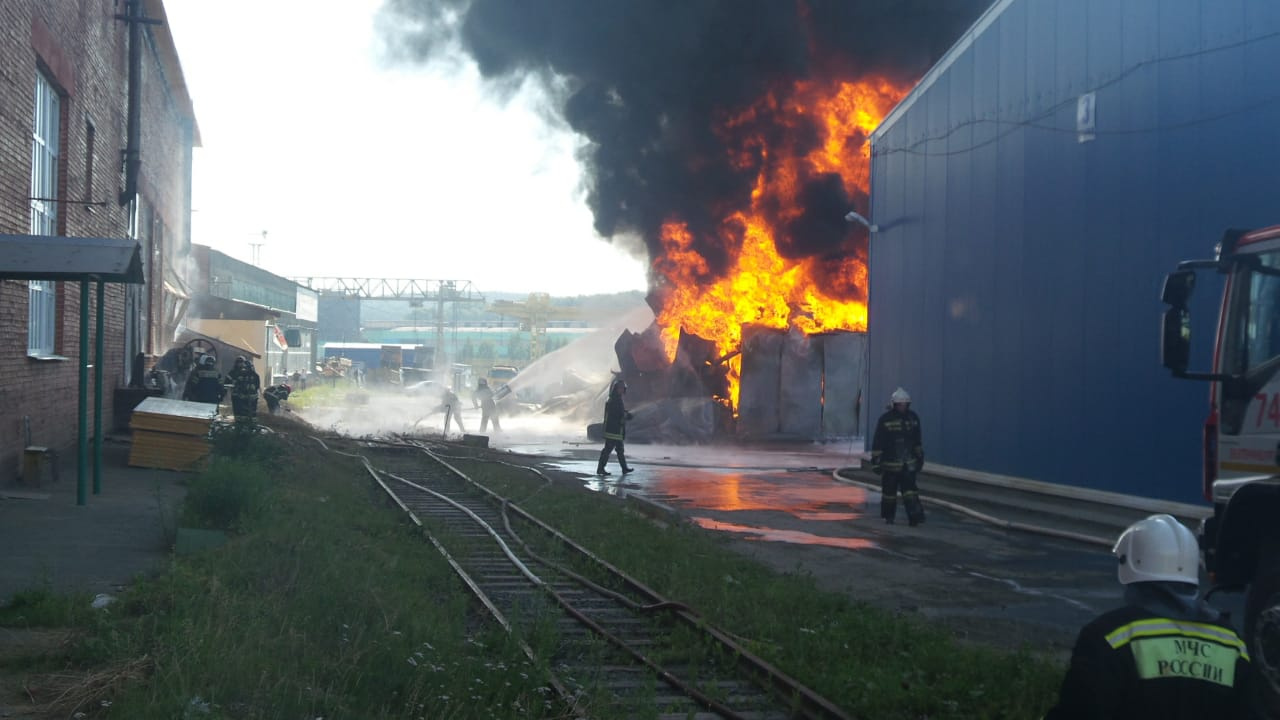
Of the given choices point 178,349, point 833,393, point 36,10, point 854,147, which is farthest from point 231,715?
point 854,147

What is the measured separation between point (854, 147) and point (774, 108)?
2654 millimetres

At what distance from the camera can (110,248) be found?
11383 mm

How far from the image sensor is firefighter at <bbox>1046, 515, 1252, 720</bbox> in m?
2.91

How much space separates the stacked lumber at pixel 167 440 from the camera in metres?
16.3

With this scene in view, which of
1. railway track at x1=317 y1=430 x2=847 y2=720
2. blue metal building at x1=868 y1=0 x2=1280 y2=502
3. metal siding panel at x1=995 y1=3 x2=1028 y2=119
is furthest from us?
metal siding panel at x1=995 y1=3 x2=1028 y2=119

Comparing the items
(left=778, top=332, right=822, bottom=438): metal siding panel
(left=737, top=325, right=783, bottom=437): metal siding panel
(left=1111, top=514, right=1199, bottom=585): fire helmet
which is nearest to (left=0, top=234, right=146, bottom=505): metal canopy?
(left=1111, top=514, right=1199, bottom=585): fire helmet

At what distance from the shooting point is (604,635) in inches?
285

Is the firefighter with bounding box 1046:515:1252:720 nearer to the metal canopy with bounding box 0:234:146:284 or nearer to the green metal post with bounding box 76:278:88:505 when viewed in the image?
the metal canopy with bounding box 0:234:146:284

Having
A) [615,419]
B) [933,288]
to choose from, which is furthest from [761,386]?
[933,288]

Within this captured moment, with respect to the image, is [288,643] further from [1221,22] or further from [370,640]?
[1221,22]

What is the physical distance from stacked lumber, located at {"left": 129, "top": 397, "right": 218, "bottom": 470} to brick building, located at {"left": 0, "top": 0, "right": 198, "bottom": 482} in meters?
1.12

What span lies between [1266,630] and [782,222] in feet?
83.9

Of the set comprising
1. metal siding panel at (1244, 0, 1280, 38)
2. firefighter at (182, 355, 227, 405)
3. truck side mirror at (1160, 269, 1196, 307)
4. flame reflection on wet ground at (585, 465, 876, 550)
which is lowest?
flame reflection on wet ground at (585, 465, 876, 550)

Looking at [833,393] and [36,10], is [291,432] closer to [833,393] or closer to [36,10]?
[36,10]
